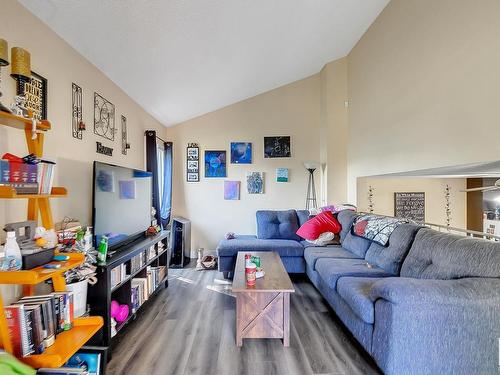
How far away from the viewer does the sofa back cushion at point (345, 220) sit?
3430mm

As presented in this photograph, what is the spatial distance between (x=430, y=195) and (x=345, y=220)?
74.4 inches

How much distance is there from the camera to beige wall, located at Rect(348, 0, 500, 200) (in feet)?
6.07

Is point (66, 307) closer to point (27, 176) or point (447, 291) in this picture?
point (27, 176)

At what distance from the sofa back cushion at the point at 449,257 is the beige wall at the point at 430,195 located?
2.03 meters

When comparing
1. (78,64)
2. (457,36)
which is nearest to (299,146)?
(457,36)

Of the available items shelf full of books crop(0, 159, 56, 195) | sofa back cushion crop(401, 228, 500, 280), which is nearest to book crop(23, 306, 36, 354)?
shelf full of books crop(0, 159, 56, 195)

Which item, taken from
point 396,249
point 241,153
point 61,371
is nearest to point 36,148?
point 61,371

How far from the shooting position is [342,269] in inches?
97.6

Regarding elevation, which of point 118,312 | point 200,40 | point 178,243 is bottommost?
point 118,312

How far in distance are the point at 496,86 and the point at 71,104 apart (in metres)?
3.10

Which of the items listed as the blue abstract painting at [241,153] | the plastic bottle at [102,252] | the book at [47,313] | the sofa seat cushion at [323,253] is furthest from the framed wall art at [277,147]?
the book at [47,313]

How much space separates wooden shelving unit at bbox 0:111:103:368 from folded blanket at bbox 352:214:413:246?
2.52 meters

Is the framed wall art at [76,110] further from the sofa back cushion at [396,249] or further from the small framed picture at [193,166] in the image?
the sofa back cushion at [396,249]

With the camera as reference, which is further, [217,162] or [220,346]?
[217,162]
